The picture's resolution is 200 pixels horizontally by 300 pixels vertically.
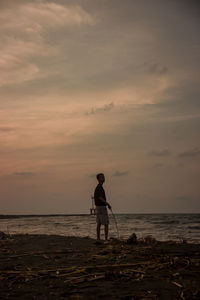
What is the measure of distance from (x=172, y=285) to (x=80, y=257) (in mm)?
2800

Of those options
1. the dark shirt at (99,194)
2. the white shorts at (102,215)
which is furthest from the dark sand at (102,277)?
the dark shirt at (99,194)

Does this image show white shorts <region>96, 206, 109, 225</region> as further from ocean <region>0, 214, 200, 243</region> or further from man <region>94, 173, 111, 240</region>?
ocean <region>0, 214, 200, 243</region>

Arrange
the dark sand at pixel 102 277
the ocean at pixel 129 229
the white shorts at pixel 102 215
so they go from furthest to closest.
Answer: the ocean at pixel 129 229
the white shorts at pixel 102 215
the dark sand at pixel 102 277

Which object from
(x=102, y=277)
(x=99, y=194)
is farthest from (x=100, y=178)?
(x=102, y=277)

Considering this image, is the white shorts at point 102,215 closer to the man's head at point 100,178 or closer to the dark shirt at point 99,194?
the dark shirt at point 99,194

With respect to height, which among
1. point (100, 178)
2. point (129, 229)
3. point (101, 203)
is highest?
point (100, 178)

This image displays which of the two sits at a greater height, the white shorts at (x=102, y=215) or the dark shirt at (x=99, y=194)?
the dark shirt at (x=99, y=194)

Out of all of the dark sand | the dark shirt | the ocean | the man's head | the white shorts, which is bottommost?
the ocean

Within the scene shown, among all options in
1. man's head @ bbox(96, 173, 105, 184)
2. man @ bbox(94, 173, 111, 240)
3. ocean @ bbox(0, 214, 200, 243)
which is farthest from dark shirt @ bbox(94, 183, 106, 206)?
ocean @ bbox(0, 214, 200, 243)

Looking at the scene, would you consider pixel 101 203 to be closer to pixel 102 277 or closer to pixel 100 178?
pixel 100 178

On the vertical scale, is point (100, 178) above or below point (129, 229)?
above

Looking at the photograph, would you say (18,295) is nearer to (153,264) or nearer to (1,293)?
(1,293)

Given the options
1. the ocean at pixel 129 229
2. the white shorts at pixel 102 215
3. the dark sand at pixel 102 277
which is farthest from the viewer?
the ocean at pixel 129 229

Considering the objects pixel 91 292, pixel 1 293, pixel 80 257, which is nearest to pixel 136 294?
pixel 91 292
